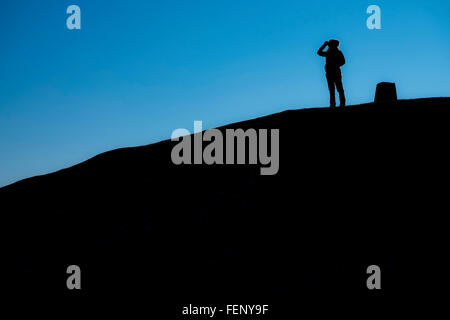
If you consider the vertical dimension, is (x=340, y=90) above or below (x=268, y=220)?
above

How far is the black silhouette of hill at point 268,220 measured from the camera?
8.81 meters

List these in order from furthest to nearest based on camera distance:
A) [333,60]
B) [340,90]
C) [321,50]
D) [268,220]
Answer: [340,90], [321,50], [333,60], [268,220]

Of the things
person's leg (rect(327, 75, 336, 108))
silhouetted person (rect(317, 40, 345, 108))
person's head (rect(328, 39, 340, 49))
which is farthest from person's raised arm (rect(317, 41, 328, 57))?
person's leg (rect(327, 75, 336, 108))

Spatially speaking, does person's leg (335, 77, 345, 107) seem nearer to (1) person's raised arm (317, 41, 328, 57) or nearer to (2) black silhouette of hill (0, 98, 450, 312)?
(2) black silhouette of hill (0, 98, 450, 312)

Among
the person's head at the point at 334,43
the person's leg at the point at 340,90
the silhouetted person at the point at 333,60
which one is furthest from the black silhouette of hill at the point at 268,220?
the person's head at the point at 334,43

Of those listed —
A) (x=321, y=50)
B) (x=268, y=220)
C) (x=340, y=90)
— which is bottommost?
(x=268, y=220)

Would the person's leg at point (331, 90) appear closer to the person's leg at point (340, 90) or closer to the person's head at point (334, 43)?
the person's leg at point (340, 90)

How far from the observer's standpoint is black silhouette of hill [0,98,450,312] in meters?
8.81

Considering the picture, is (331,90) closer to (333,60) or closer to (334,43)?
(333,60)

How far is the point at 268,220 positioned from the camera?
10.9m

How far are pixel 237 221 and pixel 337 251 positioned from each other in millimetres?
3010

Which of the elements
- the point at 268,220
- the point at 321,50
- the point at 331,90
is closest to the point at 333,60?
the point at 321,50
